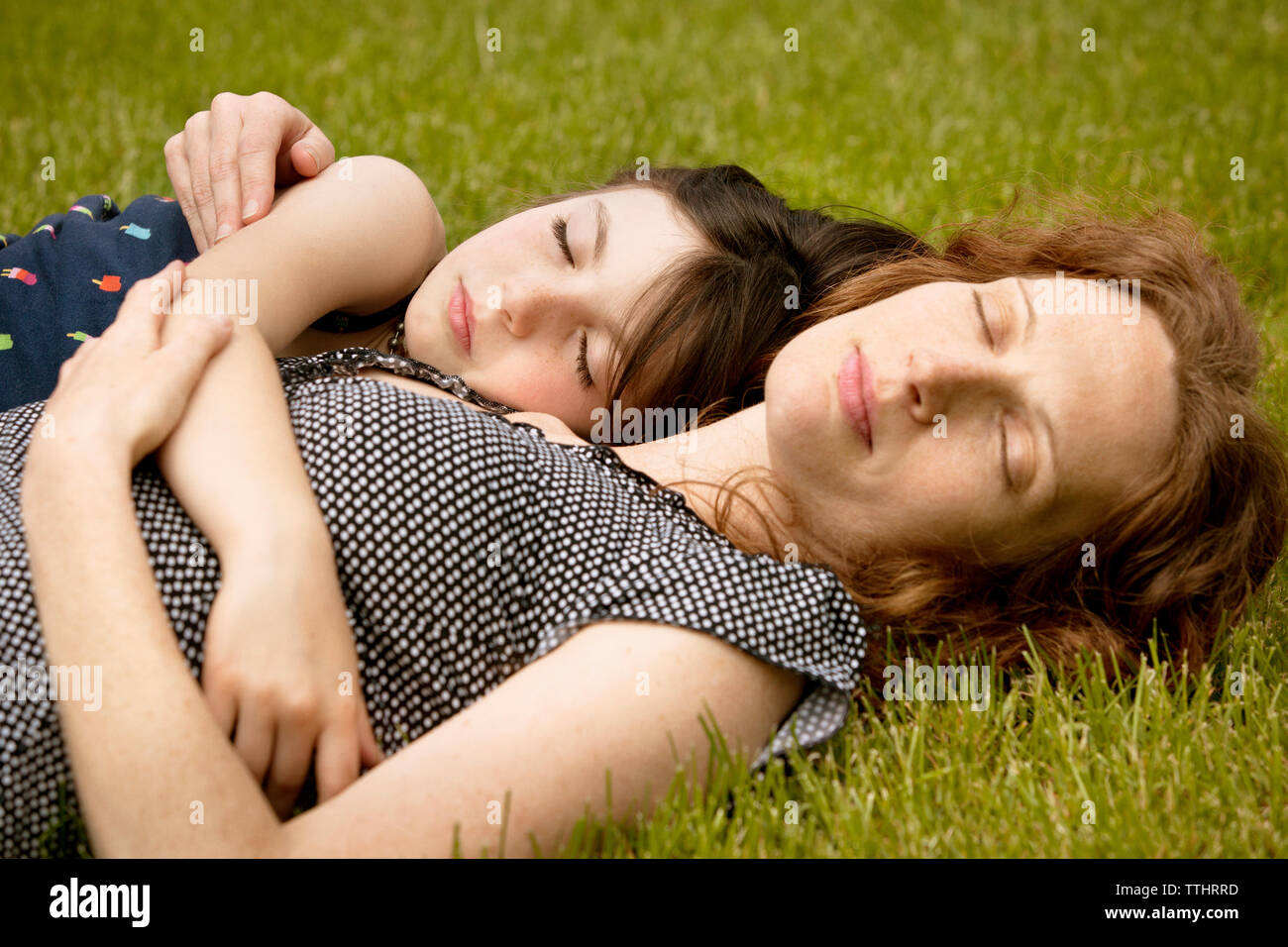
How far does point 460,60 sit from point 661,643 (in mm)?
4804

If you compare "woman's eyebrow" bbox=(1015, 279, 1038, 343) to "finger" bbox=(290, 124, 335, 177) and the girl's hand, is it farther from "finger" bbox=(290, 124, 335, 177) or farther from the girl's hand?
"finger" bbox=(290, 124, 335, 177)

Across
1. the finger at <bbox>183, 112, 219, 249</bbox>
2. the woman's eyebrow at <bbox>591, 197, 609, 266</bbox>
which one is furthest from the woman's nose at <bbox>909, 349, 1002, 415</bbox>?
the finger at <bbox>183, 112, 219, 249</bbox>

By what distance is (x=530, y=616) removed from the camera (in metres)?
1.98

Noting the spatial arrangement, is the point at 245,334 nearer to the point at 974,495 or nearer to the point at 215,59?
the point at 974,495

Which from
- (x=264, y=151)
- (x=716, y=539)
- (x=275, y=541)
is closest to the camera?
(x=275, y=541)

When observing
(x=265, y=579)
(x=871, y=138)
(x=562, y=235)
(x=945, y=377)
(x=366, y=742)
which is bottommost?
(x=366, y=742)

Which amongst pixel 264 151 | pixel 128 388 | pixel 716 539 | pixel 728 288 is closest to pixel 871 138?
pixel 728 288

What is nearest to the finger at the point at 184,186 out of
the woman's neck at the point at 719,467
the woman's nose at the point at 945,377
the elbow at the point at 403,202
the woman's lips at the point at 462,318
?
the elbow at the point at 403,202

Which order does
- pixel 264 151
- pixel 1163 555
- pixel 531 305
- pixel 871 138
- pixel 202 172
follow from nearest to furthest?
pixel 1163 555 < pixel 531 305 < pixel 264 151 < pixel 202 172 < pixel 871 138

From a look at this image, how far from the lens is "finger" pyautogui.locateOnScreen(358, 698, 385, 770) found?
72.3 inches

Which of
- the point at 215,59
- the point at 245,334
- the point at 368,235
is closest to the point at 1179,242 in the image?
the point at 368,235

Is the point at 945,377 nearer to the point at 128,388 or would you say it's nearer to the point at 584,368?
the point at 584,368

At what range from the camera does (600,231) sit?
2.70m

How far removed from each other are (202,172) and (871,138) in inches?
128
